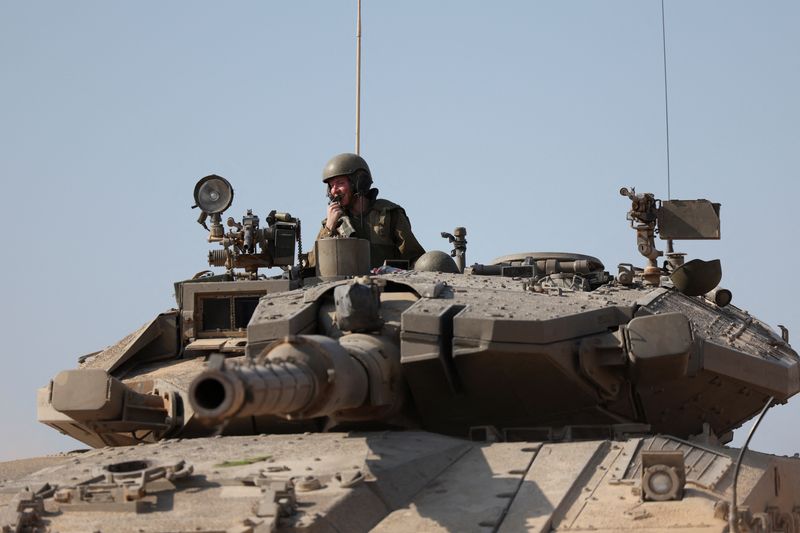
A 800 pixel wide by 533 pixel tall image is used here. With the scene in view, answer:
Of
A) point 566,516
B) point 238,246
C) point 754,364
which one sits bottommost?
point 566,516

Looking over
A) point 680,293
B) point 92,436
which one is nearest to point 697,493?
point 680,293

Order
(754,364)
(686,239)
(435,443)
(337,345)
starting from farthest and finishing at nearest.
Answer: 1. (686,239)
2. (754,364)
3. (435,443)
4. (337,345)

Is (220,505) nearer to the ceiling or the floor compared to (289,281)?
nearer to the floor

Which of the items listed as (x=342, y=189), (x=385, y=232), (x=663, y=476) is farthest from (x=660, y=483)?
(x=342, y=189)

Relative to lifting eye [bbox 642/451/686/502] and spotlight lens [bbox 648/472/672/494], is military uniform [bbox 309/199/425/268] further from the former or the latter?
spotlight lens [bbox 648/472/672/494]

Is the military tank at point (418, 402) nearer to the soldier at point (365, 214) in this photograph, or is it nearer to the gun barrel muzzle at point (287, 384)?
the gun barrel muzzle at point (287, 384)

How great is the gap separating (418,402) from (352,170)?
6081 mm

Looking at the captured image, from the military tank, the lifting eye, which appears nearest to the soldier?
the military tank

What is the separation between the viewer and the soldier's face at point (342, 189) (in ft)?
68.1

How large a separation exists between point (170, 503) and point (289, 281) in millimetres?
5990

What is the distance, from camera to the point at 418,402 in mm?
15383

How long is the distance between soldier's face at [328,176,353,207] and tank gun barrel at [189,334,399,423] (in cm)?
596

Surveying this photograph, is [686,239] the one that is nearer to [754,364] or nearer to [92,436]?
[754,364]

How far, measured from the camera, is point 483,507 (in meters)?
12.4
